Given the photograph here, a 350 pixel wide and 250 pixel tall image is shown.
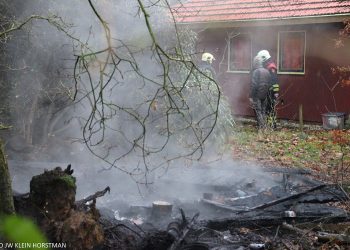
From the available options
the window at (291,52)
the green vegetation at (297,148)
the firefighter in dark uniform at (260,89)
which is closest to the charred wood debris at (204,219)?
the green vegetation at (297,148)

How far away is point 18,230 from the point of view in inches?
14.5

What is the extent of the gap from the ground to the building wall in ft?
2.93

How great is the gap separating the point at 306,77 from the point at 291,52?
892 millimetres

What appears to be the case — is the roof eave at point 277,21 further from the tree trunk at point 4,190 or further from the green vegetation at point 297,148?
the tree trunk at point 4,190

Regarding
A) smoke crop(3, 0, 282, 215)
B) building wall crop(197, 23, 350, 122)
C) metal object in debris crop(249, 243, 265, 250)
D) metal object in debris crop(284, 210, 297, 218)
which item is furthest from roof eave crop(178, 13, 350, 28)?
metal object in debris crop(249, 243, 265, 250)

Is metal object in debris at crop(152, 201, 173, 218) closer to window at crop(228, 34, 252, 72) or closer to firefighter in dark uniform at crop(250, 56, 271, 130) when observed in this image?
firefighter in dark uniform at crop(250, 56, 271, 130)

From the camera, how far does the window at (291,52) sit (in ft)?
39.0

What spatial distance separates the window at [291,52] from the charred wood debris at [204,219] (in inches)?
269

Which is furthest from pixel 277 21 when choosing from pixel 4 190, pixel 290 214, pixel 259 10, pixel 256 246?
pixel 4 190

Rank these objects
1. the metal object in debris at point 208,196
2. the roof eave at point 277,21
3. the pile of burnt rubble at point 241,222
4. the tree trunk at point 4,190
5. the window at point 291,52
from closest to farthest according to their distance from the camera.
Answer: the tree trunk at point 4,190 → the pile of burnt rubble at point 241,222 → the metal object in debris at point 208,196 → the roof eave at point 277,21 → the window at point 291,52

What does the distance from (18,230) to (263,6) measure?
12.7 m

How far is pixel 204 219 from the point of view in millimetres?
4629

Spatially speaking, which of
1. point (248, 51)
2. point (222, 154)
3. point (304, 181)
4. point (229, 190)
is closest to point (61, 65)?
point (222, 154)

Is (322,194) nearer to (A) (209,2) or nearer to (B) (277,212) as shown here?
(B) (277,212)
